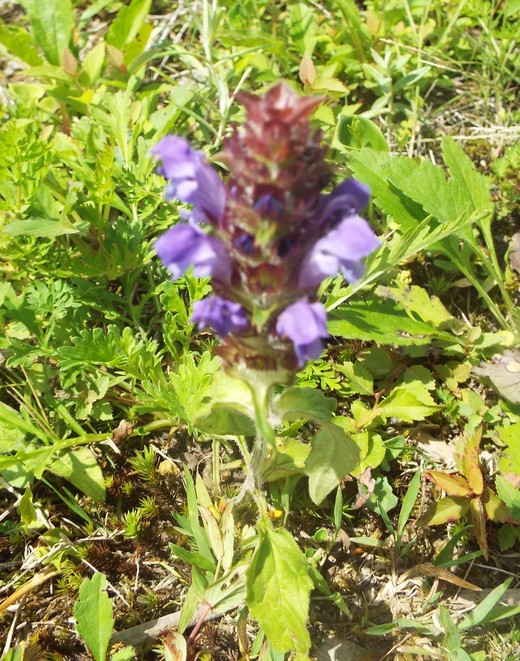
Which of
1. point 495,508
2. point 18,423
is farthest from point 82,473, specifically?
Answer: point 495,508

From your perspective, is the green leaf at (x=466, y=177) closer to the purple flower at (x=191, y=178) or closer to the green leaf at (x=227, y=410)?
the green leaf at (x=227, y=410)

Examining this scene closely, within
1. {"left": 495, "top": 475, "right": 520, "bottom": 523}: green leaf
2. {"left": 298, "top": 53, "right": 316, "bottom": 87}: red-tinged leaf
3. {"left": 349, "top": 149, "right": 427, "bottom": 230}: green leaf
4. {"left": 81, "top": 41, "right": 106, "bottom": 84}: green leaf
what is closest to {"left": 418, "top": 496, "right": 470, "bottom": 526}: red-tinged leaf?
{"left": 495, "top": 475, "right": 520, "bottom": 523}: green leaf

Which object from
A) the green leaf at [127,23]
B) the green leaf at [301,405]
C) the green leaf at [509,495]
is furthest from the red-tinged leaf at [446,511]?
the green leaf at [127,23]

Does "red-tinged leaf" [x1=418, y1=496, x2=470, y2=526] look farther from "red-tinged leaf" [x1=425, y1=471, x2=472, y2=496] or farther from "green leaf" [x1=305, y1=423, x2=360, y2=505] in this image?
"green leaf" [x1=305, y1=423, x2=360, y2=505]

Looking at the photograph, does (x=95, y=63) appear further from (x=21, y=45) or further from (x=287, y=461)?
(x=287, y=461)

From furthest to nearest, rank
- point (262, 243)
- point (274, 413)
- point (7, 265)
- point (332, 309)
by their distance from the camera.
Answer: point (7, 265) < point (332, 309) < point (274, 413) < point (262, 243)

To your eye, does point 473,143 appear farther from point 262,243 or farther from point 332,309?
point 262,243

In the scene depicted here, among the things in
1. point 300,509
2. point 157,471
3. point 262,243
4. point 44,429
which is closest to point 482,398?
point 300,509
